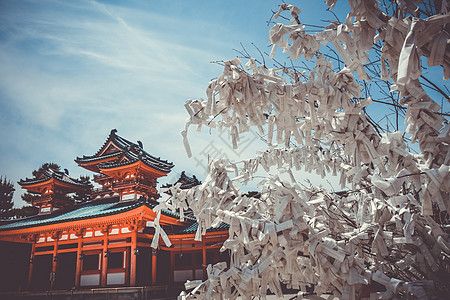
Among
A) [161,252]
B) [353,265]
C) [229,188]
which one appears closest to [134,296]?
[161,252]

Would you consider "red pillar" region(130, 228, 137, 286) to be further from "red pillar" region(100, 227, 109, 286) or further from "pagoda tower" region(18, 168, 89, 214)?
"pagoda tower" region(18, 168, 89, 214)

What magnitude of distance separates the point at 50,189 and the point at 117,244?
650 centimetres

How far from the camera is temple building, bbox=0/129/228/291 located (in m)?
10.4

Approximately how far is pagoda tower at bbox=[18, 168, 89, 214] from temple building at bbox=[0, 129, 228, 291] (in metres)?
0.32

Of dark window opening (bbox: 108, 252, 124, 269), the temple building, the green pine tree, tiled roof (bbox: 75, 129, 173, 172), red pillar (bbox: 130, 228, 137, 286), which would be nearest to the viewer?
red pillar (bbox: 130, 228, 137, 286)

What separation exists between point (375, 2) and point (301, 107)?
1.97 feet

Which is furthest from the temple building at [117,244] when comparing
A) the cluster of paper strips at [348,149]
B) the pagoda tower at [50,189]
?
the cluster of paper strips at [348,149]

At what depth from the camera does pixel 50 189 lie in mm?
14727

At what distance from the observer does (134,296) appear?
9.34 m

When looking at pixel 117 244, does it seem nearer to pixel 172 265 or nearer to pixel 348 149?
pixel 172 265

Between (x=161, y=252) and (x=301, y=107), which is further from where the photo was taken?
(x=161, y=252)

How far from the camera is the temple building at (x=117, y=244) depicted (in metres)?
10.4

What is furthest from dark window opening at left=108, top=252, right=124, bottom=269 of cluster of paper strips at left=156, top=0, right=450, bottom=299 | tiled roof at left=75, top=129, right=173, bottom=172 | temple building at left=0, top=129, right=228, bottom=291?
cluster of paper strips at left=156, top=0, right=450, bottom=299

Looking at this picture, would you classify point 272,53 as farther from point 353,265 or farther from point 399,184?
point 353,265
